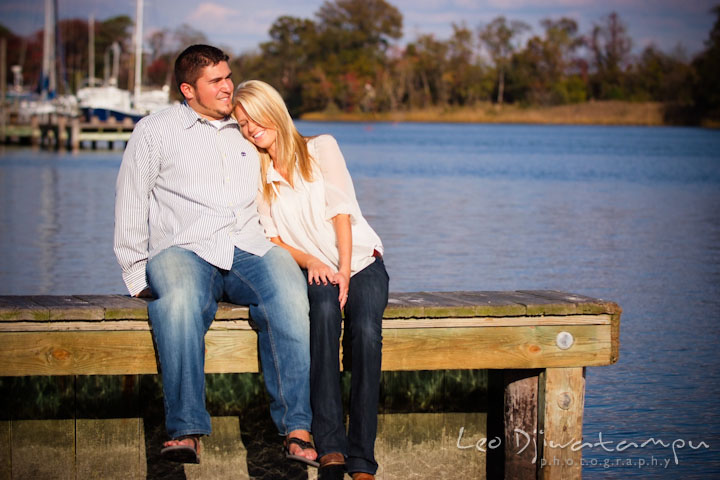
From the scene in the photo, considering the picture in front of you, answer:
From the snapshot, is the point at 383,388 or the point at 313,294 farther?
the point at 383,388

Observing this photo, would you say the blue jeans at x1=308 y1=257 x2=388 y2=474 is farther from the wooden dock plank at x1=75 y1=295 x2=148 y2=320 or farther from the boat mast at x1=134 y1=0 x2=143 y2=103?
the boat mast at x1=134 y1=0 x2=143 y2=103

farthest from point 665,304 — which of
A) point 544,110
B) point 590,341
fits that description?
point 544,110

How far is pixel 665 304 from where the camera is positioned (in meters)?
9.66

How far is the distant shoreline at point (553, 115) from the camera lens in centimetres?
10006

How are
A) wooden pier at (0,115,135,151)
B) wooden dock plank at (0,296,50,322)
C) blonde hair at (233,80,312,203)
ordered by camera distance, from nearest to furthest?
wooden dock plank at (0,296,50,322), blonde hair at (233,80,312,203), wooden pier at (0,115,135,151)

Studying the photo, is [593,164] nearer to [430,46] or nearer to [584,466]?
[584,466]

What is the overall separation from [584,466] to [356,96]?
12059 cm

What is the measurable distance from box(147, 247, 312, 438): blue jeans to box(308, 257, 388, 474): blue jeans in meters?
0.05

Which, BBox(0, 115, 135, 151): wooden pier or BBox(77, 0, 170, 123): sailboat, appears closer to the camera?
BBox(0, 115, 135, 151): wooden pier

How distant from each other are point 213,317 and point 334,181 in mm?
788

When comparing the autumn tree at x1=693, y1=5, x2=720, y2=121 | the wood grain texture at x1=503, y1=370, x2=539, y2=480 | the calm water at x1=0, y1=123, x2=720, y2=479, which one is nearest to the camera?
the wood grain texture at x1=503, y1=370, x2=539, y2=480

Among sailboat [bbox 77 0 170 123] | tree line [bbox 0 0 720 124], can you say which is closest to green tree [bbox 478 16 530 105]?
tree line [bbox 0 0 720 124]

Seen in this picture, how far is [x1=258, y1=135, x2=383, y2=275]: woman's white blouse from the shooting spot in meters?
4.17

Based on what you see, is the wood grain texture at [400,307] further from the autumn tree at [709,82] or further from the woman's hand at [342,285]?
the autumn tree at [709,82]
